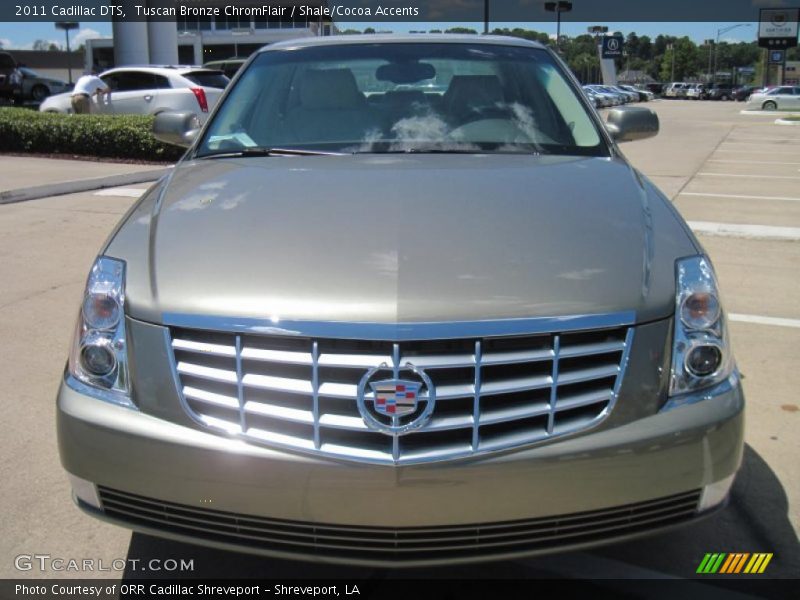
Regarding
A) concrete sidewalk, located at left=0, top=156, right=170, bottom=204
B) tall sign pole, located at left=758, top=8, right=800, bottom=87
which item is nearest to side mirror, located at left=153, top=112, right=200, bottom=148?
concrete sidewalk, located at left=0, top=156, right=170, bottom=204

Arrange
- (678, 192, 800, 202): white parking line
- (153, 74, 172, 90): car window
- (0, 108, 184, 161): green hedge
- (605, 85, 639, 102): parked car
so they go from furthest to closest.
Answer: (605, 85, 639, 102): parked car < (153, 74, 172, 90): car window < (0, 108, 184, 161): green hedge < (678, 192, 800, 202): white parking line

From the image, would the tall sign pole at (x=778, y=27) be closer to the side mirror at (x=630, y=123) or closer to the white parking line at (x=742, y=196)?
the white parking line at (x=742, y=196)

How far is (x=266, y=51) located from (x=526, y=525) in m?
2.88

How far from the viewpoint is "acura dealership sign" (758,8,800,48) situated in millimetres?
67062

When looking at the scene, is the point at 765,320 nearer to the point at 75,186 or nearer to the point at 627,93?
the point at 75,186

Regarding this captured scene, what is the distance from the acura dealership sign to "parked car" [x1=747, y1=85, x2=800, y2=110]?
21.8 metres

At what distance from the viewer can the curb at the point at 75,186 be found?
9844 mm

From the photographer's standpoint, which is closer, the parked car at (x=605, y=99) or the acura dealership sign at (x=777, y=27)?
the parked car at (x=605, y=99)

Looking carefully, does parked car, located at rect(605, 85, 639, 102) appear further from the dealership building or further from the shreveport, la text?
the shreveport, la text

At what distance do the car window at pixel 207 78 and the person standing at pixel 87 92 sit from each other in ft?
6.27

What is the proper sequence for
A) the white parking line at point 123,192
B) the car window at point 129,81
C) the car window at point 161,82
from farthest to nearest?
the car window at point 129,81 → the car window at point 161,82 → the white parking line at point 123,192

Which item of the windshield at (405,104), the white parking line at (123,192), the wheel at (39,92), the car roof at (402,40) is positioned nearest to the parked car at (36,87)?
the wheel at (39,92)

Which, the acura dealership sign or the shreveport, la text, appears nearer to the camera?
the shreveport, la text

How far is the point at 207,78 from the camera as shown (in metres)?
15.9
